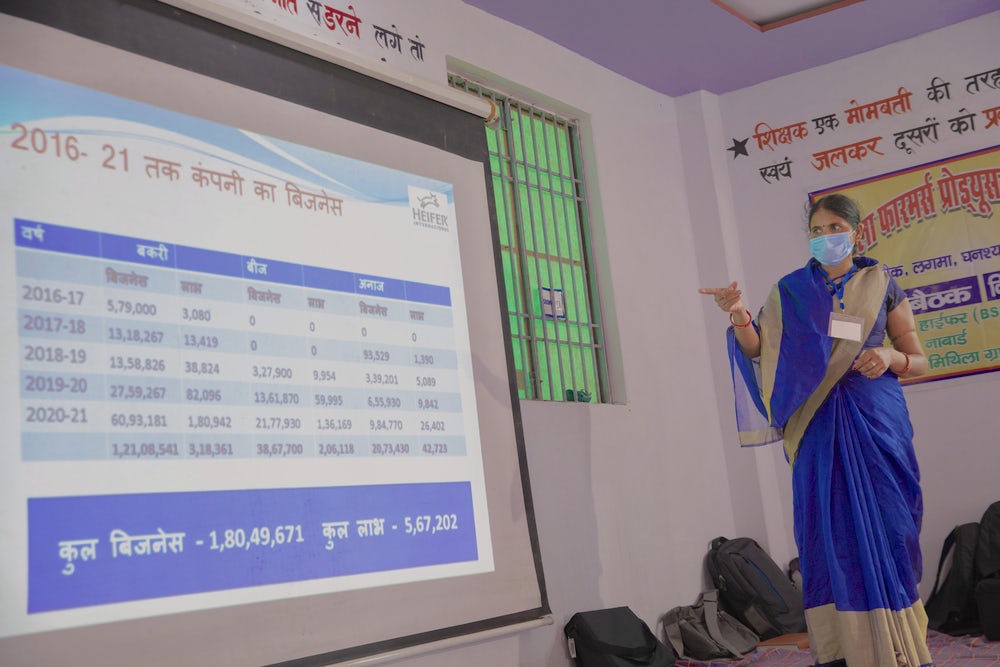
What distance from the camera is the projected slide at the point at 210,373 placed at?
160 cm

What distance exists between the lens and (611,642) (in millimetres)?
3139

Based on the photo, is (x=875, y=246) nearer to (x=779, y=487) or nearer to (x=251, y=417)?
(x=779, y=487)

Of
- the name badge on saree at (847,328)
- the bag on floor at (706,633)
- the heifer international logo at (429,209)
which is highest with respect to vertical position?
the heifer international logo at (429,209)

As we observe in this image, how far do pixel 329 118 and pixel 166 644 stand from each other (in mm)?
1223

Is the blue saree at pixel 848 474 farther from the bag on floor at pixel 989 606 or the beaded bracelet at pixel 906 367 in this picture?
the bag on floor at pixel 989 606

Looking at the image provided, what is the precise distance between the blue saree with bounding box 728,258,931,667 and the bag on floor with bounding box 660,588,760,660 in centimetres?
91

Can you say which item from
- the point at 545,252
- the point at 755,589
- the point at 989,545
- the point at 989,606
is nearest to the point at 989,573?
the point at 989,545

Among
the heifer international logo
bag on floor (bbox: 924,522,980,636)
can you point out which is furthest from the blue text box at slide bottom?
bag on floor (bbox: 924,522,980,636)

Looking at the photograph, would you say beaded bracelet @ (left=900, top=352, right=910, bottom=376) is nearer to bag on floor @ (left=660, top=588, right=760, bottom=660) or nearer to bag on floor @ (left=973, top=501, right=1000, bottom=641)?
bag on floor @ (left=973, top=501, right=1000, bottom=641)

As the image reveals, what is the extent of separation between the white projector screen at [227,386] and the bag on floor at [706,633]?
1287mm

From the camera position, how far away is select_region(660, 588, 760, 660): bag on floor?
3.52 metres

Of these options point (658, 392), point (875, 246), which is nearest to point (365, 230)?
point (658, 392)

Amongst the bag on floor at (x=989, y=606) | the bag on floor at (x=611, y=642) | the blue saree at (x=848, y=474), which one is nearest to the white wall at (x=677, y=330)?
the bag on floor at (x=611, y=642)

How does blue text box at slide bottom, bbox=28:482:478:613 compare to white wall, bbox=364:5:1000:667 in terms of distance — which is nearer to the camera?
blue text box at slide bottom, bbox=28:482:478:613
